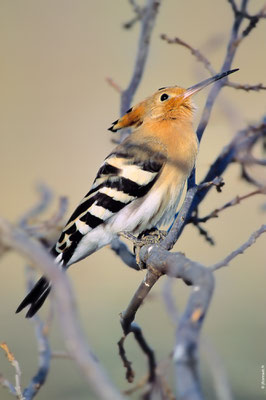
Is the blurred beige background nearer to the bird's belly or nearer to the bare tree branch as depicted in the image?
the bare tree branch

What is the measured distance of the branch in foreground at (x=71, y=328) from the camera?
0.43 meters

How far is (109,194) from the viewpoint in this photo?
1.57 m

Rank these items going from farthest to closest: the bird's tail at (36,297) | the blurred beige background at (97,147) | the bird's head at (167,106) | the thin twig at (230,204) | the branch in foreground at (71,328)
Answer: the blurred beige background at (97,147) < the bird's head at (167,106) < the bird's tail at (36,297) < the thin twig at (230,204) < the branch in foreground at (71,328)

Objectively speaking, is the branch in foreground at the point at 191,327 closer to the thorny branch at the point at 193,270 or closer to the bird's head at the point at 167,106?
the thorny branch at the point at 193,270

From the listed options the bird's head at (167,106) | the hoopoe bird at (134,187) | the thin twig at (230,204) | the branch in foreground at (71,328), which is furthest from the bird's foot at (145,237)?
the branch in foreground at (71,328)

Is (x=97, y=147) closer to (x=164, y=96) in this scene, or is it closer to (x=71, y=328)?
(x=164, y=96)

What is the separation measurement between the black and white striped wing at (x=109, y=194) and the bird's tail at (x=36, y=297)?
88 millimetres

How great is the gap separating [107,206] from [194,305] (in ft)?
3.33

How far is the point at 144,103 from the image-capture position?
176cm

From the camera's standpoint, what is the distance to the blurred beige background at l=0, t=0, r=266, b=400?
8.01ft

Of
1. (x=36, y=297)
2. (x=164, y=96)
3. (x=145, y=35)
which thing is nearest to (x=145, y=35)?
(x=145, y=35)

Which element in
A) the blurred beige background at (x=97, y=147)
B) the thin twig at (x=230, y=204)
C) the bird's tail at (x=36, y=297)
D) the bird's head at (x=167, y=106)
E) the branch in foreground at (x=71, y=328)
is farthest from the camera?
the blurred beige background at (x=97, y=147)

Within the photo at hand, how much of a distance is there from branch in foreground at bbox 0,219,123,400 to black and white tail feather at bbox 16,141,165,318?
1.06m

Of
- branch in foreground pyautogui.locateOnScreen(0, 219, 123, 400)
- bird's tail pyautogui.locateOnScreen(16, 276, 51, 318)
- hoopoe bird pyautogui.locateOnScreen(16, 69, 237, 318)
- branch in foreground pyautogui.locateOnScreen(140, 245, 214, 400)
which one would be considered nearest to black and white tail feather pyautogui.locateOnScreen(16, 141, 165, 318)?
hoopoe bird pyautogui.locateOnScreen(16, 69, 237, 318)
